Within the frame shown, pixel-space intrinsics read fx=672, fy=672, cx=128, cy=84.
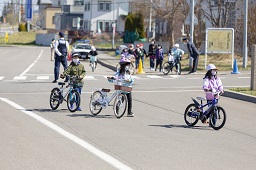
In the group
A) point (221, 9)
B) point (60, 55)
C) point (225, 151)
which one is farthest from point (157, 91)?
point (221, 9)

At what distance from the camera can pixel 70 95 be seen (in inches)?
675

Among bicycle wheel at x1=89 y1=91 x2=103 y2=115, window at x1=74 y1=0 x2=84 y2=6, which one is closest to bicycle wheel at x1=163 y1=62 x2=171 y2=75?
bicycle wheel at x1=89 y1=91 x2=103 y2=115

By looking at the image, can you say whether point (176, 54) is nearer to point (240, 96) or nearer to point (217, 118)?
point (240, 96)

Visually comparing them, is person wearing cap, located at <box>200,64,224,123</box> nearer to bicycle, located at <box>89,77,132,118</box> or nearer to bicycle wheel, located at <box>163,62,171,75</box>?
bicycle, located at <box>89,77,132,118</box>

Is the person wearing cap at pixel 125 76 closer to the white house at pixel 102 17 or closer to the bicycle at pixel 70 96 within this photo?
the bicycle at pixel 70 96

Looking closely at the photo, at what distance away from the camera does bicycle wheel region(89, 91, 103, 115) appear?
1665cm

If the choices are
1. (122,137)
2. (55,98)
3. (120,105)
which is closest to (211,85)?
(120,105)

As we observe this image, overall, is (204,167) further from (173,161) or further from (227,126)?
(227,126)

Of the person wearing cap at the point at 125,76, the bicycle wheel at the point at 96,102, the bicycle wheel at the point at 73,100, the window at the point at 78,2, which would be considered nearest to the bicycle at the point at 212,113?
the person wearing cap at the point at 125,76

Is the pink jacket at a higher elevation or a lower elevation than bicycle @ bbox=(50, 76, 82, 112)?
higher

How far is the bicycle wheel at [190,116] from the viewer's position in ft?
50.6

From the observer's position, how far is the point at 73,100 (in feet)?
56.6

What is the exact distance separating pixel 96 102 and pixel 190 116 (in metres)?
2.54

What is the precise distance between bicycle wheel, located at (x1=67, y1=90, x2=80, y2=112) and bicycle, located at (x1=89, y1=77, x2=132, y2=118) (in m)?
0.51
